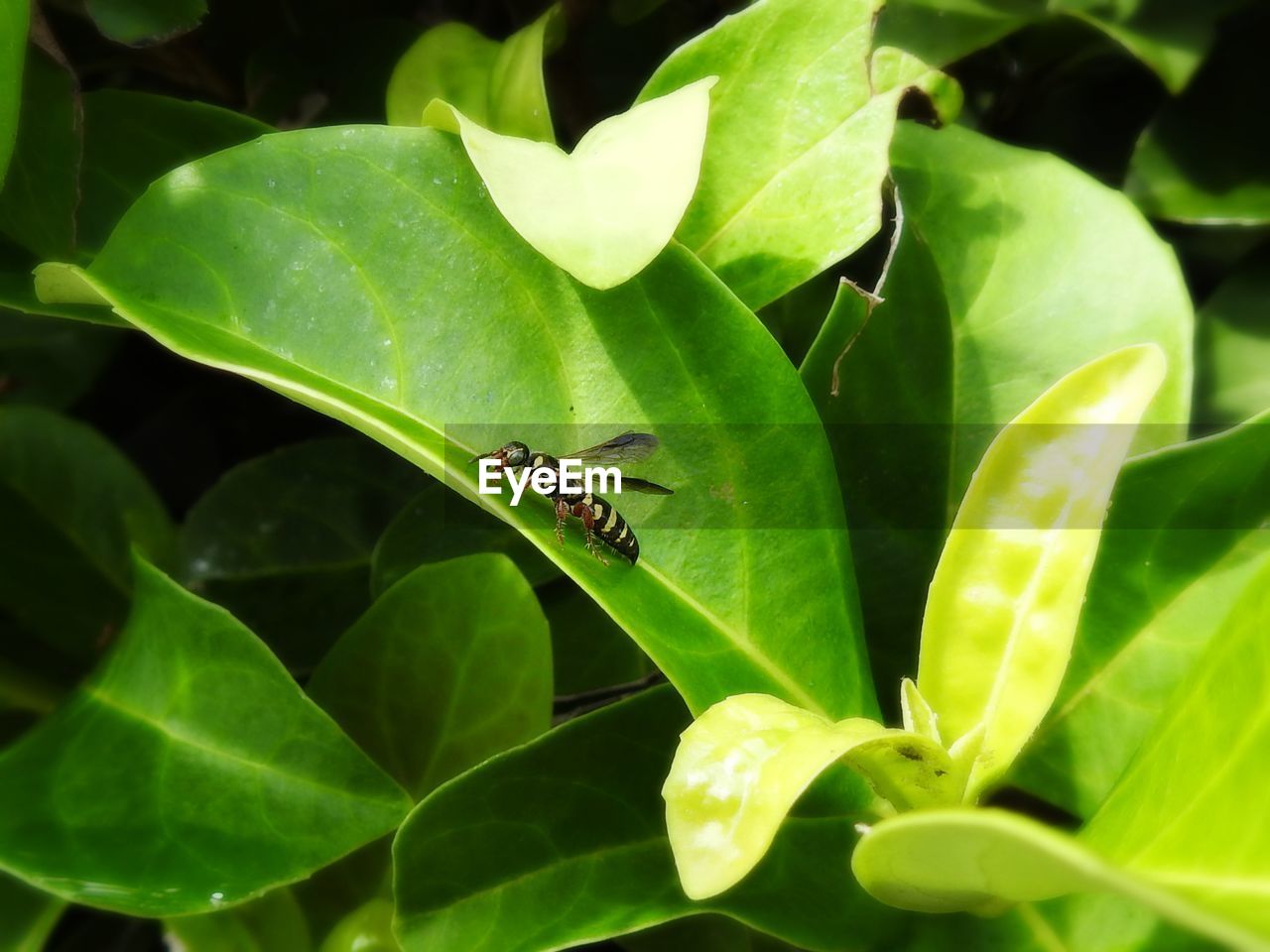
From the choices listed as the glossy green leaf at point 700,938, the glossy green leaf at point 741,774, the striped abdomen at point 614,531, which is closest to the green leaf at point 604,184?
the striped abdomen at point 614,531

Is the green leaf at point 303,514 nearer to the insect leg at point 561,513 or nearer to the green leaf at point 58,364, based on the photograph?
the green leaf at point 58,364

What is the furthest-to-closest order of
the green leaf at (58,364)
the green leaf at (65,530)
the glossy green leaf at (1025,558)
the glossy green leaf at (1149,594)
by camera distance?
the green leaf at (58,364) < the green leaf at (65,530) < the glossy green leaf at (1149,594) < the glossy green leaf at (1025,558)

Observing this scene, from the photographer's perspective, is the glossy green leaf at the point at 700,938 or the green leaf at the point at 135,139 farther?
the green leaf at the point at 135,139

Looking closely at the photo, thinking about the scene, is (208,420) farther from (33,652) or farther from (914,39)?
(914,39)

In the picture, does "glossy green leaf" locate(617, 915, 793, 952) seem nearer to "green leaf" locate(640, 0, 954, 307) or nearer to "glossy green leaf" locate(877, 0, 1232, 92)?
"green leaf" locate(640, 0, 954, 307)

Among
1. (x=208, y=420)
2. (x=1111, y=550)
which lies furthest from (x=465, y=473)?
(x=208, y=420)

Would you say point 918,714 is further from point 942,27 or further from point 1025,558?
point 942,27

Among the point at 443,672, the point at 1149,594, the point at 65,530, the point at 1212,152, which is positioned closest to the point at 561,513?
the point at 443,672
